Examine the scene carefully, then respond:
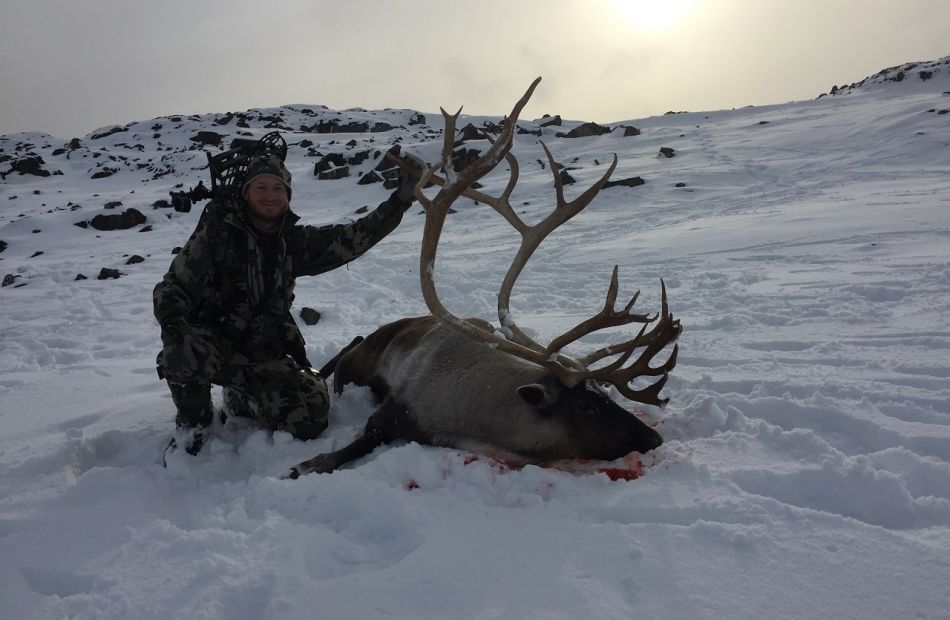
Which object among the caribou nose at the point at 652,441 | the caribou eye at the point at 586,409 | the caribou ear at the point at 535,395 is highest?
the caribou ear at the point at 535,395

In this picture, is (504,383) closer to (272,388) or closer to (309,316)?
(272,388)

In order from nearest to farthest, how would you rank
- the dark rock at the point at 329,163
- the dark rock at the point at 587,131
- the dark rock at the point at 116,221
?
the dark rock at the point at 116,221, the dark rock at the point at 329,163, the dark rock at the point at 587,131

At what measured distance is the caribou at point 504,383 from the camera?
9.64ft

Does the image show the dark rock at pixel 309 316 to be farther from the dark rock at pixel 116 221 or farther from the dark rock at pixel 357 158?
the dark rock at pixel 357 158

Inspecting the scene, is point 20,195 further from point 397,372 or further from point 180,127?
point 397,372

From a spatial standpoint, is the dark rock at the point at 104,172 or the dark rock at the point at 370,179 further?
the dark rock at the point at 104,172

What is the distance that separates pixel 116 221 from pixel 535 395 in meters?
14.8

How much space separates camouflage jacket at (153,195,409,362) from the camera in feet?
11.0

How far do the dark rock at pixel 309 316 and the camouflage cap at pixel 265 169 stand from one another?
2.85m

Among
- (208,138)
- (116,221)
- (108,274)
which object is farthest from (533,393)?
(208,138)

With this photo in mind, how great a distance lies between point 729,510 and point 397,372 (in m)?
2.13

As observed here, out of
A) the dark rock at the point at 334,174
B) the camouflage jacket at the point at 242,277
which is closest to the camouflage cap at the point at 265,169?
the camouflage jacket at the point at 242,277

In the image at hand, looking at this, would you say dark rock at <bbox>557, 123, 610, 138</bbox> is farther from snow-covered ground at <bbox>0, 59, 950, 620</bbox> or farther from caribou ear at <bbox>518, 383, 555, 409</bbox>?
caribou ear at <bbox>518, 383, 555, 409</bbox>

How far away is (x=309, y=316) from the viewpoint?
250 inches
